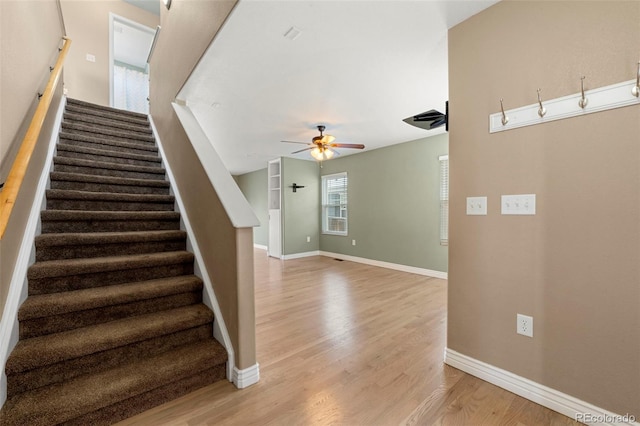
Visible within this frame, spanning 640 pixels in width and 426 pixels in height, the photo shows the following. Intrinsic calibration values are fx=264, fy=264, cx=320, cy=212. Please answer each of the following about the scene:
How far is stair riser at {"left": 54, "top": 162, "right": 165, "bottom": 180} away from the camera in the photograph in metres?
2.60

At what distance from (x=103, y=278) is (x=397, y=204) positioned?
4.52 metres

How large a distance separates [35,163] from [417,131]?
4.51 meters

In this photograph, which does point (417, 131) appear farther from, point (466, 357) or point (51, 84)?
point (51, 84)

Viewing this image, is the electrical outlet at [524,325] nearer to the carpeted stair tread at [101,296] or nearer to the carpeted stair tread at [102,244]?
the carpeted stair tread at [101,296]

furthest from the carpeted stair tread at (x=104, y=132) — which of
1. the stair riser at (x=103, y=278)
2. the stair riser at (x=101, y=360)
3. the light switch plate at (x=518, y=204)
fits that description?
the light switch plate at (x=518, y=204)

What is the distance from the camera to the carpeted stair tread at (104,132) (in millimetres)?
3121

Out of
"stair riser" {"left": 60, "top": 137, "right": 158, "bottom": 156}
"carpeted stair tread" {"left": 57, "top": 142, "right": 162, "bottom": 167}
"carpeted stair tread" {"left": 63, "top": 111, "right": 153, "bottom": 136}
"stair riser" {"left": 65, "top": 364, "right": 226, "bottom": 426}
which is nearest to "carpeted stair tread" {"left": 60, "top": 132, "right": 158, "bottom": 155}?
"stair riser" {"left": 60, "top": 137, "right": 158, "bottom": 156}

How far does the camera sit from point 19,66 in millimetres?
1655

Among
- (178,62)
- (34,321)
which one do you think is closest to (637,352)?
(34,321)

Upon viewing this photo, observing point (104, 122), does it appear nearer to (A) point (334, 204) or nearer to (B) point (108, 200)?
(B) point (108, 200)

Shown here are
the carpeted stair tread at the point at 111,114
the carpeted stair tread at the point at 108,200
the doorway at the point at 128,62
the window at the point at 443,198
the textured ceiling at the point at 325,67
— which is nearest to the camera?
the textured ceiling at the point at 325,67

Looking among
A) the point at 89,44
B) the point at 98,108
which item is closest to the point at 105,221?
the point at 98,108

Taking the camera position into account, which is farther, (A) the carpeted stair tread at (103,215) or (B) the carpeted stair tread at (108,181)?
(B) the carpeted stair tread at (108,181)

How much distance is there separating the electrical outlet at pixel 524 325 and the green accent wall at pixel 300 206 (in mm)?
5164
